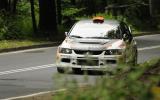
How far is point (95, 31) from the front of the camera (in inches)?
635

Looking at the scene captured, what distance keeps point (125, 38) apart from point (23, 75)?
287cm

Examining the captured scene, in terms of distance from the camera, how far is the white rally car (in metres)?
15.1

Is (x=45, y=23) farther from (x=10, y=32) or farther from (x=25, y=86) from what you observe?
(x=25, y=86)

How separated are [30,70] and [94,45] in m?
2.73

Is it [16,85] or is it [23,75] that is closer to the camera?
[16,85]

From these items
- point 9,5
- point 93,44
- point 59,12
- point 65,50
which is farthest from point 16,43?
point 59,12

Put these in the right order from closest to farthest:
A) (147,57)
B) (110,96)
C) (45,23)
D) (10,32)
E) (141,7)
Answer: (110,96) < (147,57) < (10,32) < (45,23) < (141,7)

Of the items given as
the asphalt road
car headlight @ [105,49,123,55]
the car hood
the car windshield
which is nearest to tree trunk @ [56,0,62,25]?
the asphalt road

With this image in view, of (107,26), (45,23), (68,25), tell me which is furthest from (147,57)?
(68,25)

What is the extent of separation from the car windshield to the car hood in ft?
0.91

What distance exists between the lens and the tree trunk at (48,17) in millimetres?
29562

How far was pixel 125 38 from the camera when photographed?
16266mm

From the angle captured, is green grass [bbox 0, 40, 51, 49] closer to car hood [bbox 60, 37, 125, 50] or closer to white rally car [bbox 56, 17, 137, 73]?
white rally car [bbox 56, 17, 137, 73]

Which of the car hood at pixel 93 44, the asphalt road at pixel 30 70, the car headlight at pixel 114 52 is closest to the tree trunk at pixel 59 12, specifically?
the asphalt road at pixel 30 70
